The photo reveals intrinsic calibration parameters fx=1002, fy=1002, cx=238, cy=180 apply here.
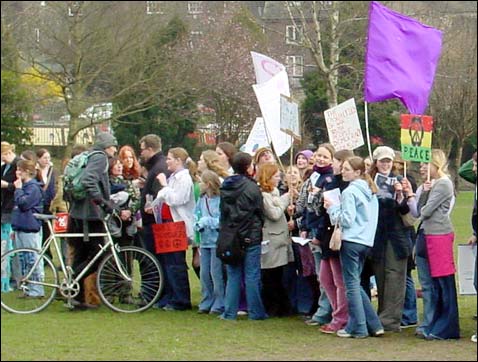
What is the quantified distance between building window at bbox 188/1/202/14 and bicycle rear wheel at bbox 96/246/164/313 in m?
29.2

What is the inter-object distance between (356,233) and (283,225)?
1.53 meters

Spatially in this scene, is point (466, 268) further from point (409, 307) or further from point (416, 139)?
point (416, 139)

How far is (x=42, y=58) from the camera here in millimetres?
33219

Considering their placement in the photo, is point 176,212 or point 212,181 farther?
point 176,212

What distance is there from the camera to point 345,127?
1170 centimetres

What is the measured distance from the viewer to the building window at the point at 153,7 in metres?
37.0

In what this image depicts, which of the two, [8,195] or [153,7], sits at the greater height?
[153,7]

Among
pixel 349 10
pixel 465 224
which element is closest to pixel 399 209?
pixel 465 224

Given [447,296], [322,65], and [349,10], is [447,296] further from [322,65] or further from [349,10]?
[349,10]

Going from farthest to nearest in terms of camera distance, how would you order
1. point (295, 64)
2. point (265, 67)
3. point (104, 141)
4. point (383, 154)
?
point (295, 64)
point (265, 67)
point (104, 141)
point (383, 154)

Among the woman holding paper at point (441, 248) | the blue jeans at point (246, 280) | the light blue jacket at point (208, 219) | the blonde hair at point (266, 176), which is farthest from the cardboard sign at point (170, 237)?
the woman holding paper at point (441, 248)

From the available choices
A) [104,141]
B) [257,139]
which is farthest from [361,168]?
[257,139]

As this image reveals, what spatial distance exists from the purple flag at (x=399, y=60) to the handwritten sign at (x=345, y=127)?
0.74m

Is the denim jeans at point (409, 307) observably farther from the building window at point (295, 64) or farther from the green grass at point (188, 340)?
the building window at point (295, 64)
